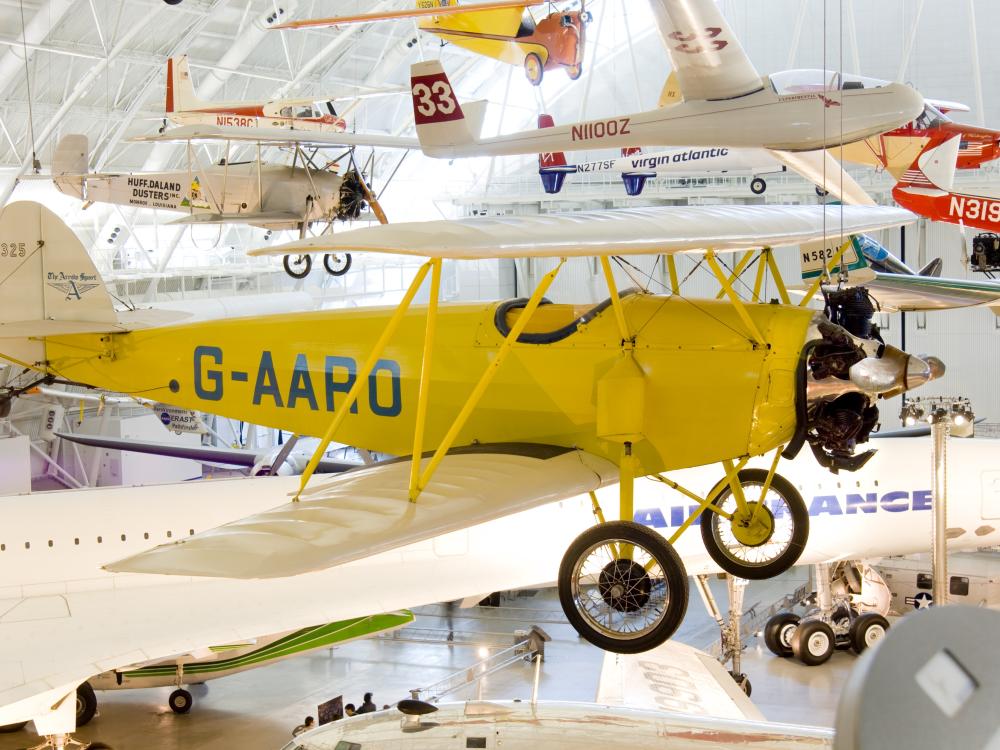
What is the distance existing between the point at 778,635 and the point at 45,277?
12037 millimetres

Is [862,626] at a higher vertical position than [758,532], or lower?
lower

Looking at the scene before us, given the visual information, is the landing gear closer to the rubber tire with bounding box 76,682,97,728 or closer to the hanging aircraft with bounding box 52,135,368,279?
the hanging aircraft with bounding box 52,135,368,279

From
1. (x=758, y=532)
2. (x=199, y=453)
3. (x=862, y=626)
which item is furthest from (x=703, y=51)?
(x=199, y=453)

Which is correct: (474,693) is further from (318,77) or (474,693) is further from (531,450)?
(318,77)

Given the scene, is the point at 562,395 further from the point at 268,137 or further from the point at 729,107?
→ the point at 268,137

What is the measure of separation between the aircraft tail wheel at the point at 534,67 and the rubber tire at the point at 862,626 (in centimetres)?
1145

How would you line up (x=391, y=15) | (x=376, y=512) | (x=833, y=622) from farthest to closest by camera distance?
(x=833, y=622) → (x=391, y=15) → (x=376, y=512)

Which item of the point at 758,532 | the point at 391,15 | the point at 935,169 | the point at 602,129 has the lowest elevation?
the point at 758,532

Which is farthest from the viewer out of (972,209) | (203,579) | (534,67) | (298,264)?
(534,67)

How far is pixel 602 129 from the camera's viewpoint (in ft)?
36.7

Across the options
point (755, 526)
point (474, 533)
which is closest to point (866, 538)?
point (474, 533)

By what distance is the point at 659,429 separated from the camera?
664 cm

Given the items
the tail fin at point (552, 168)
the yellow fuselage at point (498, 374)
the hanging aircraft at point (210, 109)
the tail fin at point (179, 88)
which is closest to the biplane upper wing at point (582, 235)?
the yellow fuselage at point (498, 374)

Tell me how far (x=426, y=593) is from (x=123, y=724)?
540 centimetres
